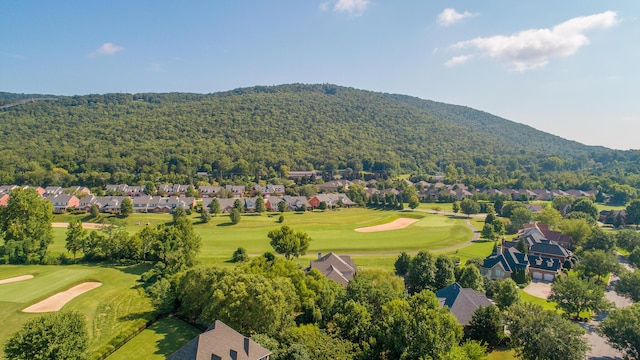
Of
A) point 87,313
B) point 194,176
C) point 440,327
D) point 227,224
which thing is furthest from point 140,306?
point 194,176

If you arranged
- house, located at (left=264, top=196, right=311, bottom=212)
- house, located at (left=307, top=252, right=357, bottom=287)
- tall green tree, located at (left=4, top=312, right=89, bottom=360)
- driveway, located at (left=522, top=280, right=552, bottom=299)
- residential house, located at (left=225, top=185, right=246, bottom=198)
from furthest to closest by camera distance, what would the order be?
residential house, located at (left=225, top=185, right=246, bottom=198) < house, located at (left=264, top=196, right=311, bottom=212) < driveway, located at (left=522, top=280, right=552, bottom=299) < house, located at (left=307, top=252, right=357, bottom=287) < tall green tree, located at (left=4, top=312, right=89, bottom=360)

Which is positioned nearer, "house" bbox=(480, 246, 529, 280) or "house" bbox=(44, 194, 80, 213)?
"house" bbox=(480, 246, 529, 280)

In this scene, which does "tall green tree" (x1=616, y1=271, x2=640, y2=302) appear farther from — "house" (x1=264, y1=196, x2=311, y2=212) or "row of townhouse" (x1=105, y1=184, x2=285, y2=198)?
"row of townhouse" (x1=105, y1=184, x2=285, y2=198)

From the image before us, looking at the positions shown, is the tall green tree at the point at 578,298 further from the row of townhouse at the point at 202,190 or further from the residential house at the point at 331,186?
the residential house at the point at 331,186

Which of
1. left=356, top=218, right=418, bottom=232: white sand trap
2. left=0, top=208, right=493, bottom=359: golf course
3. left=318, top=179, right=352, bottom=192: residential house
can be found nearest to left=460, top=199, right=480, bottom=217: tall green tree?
left=0, top=208, right=493, bottom=359: golf course

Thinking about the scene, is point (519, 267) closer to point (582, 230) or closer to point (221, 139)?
point (582, 230)

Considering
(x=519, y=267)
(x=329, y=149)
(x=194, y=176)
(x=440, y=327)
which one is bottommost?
(x=519, y=267)
